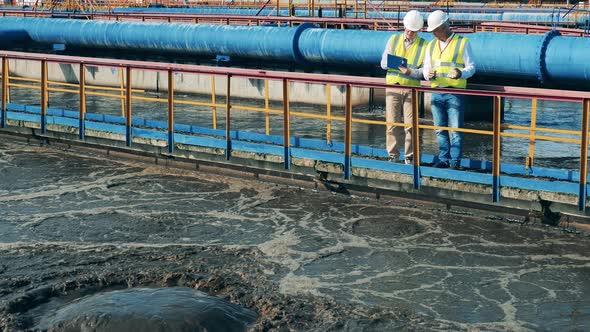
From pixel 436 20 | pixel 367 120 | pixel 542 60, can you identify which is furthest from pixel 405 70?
pixel 542 60

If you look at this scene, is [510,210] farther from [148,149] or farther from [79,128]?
[79,128]

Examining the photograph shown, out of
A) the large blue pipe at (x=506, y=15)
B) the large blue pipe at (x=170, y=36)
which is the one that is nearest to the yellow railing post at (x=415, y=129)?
the large blue pipe at (x=170, y=36)

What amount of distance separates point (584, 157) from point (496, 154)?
0.88 metres

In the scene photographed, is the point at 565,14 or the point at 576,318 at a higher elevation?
the point at 565,14

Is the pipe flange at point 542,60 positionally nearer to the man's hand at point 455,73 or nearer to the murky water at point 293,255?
the murky water at point 293,255

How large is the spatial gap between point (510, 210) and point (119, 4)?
34.8 meters

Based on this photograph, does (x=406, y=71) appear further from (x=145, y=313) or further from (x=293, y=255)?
(x=145, y=313)

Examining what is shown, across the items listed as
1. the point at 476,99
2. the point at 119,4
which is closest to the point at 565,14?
the point at 476,99

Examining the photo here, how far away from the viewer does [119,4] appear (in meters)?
42.1

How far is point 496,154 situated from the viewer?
29.8 feet

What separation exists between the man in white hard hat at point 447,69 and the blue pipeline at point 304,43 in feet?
18.5

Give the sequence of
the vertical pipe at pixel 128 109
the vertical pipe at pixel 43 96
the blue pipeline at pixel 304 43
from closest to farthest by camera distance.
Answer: the vertical pipe at pixel 128 109, the vertical pipe at pixel 43 96, the blue pipeline at pixel 304 43

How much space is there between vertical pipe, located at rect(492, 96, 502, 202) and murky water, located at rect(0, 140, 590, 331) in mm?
467

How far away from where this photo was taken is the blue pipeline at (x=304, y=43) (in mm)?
14852
